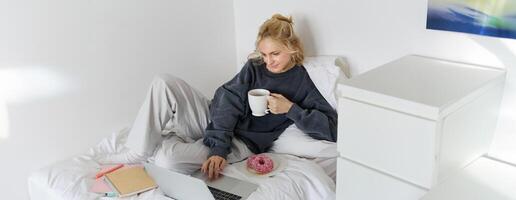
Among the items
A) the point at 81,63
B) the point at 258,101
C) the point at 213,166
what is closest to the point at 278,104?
the point at 258,101

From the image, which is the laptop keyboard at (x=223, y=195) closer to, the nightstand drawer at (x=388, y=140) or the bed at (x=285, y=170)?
the bed at (x=285, y=170)

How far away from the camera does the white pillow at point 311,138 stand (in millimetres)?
1971

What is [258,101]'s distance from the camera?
188 cm

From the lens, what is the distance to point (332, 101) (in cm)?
206

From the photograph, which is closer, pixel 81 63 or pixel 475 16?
pixel 475 16

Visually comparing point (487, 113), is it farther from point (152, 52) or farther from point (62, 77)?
point (62, 77)

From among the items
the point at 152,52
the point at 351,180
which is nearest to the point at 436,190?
the point at 351,180

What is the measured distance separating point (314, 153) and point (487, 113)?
0.63 metres

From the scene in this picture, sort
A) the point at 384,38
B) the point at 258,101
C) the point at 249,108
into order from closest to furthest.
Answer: the point at 258,101, the point at 384,38, the point at 249,108

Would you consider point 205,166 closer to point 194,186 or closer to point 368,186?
point 194,186

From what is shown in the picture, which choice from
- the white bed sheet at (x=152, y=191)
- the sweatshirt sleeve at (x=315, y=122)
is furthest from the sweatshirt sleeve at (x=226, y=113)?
the sweatshirt sleeve at (x=315, y=122)

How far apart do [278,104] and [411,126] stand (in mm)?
628

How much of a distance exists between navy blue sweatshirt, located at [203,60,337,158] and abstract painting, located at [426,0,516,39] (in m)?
0.52

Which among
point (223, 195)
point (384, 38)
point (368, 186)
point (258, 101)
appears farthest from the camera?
point (384, 38)
